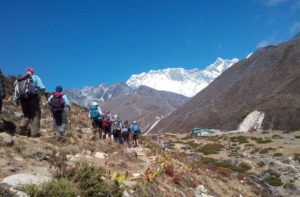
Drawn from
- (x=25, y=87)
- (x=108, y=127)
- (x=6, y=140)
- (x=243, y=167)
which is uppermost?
(x=25, y=87)

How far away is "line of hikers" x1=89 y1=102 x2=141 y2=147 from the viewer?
56.3 feet

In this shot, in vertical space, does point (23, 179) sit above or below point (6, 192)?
above

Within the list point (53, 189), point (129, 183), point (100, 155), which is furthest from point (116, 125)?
point (53, 189)

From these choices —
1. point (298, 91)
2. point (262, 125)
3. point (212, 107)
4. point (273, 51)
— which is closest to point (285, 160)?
point (262, 125)

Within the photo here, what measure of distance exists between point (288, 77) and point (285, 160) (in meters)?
89.3

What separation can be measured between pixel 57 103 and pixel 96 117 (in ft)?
15.7

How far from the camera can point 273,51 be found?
511ft

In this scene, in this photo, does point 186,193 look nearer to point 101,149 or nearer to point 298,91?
point 101,149

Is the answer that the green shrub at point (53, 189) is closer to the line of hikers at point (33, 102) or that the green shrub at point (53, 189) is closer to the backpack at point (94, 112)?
the line of hikers at point (33, 102)

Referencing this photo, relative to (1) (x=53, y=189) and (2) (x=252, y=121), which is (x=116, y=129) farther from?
(2) (x=252, y=121)

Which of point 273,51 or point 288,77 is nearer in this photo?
point 288,77

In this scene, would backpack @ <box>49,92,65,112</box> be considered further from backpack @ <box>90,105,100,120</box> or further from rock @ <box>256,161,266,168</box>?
rock @ <box>256,161,266,168</box>

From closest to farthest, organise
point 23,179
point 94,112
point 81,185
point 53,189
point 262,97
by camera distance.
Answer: point 53,189
point 23,179
point 81,185
point 94,112
point 262,97

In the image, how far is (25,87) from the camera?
1133 centimetres
